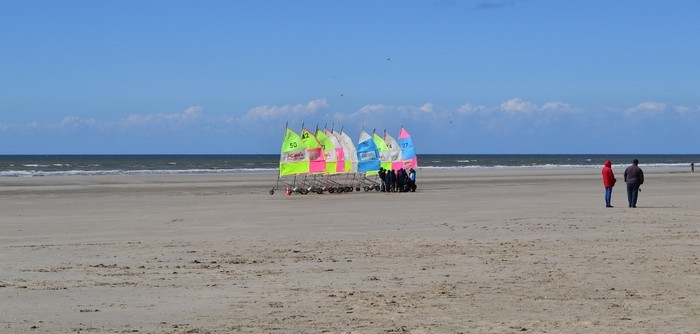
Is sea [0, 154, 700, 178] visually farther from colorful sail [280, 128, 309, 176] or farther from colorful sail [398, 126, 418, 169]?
colorful sail [280, 128, 309, 176]

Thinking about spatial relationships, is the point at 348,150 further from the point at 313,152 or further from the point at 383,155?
the point at 313,152

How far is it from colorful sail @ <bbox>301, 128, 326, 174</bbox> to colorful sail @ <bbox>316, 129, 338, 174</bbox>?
1.04 metres

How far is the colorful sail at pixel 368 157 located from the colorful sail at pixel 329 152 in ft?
3.71

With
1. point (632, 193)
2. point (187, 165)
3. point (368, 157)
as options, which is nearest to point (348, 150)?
point (368, 157)

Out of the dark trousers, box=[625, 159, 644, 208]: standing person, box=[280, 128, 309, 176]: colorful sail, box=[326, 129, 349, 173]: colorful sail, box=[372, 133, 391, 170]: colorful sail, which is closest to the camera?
box=[625, 159, 644, 208]: standing person

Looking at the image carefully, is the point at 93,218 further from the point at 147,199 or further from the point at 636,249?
the point at 636,249

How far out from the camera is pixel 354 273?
1179cm

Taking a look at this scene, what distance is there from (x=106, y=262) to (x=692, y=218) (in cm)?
1300

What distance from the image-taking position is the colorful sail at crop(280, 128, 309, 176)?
113 feet

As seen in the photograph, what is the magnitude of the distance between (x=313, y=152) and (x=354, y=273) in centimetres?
2323

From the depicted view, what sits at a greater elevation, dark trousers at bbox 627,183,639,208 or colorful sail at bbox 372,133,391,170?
colorful sail at bbox 372,133,391,170

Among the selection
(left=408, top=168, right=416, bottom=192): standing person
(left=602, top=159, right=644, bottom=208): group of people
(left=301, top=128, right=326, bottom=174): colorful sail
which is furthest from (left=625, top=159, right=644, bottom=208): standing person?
(left=301, top=128, right=326, bottom=174): colorful sail

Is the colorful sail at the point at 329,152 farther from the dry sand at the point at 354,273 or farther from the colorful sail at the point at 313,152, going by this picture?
the dry sand at the point at 354,273

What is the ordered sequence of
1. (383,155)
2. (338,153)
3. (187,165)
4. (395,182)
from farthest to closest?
(187,165), (383,155), (338,153), (395,182)
